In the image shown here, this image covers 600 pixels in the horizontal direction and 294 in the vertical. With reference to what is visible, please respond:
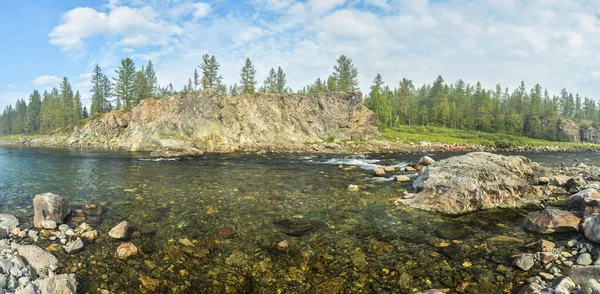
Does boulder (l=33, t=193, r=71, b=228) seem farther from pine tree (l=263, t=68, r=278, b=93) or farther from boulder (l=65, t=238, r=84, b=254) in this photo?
pine tree (l=263, t=68, r=278, b=93)

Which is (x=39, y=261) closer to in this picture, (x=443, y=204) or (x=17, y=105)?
(x=443, y=204)

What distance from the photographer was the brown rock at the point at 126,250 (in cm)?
831

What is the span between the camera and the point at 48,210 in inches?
421

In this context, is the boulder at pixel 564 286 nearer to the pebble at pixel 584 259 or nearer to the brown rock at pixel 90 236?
the pebble at pixel 584 259

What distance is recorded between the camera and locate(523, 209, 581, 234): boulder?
10047 mm

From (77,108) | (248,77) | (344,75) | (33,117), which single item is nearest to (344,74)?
(344,75)

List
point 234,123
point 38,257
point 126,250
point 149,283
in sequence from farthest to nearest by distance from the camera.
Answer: point 234,123, point 126,250, point 38,257, point 149,283

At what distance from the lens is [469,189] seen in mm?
13883

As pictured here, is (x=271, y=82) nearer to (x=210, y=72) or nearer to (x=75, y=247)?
(x=210, y=72)

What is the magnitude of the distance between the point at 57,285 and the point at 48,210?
Answer: 634cm

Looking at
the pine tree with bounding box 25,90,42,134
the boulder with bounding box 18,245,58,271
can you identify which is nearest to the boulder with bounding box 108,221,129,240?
the boulder with bounding box 18,245,58,271

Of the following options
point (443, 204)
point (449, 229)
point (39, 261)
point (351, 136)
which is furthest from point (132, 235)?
point (351, 136)

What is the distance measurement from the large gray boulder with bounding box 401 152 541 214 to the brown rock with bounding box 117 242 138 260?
40.8ft

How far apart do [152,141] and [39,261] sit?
57.1 meters
